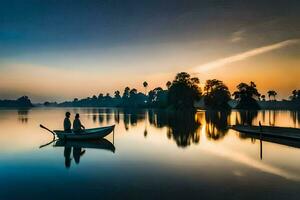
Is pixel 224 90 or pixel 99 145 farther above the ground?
pixel 224 90

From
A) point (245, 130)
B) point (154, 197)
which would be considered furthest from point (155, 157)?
point (245, 130)

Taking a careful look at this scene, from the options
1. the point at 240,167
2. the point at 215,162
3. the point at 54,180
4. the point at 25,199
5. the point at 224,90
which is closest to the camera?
the point at 25,199

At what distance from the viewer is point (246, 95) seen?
150250mm

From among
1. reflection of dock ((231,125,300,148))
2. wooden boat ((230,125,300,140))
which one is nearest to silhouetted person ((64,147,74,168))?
reflection of dock ((231,125,300,148))

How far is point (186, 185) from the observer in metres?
13.0

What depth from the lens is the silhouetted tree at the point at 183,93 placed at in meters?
136

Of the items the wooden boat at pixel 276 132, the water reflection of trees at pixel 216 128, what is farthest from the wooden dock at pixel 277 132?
the water reflection of trees at pixel 216 128

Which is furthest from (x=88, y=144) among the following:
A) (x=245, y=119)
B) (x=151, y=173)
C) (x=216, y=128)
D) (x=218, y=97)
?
(x=218, y=97)

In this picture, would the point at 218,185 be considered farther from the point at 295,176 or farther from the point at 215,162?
the point at 215,162

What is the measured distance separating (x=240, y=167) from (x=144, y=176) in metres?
5.93

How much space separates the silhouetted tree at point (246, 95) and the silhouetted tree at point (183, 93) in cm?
2324

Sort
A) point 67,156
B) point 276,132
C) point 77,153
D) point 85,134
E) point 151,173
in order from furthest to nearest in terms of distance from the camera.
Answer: point 276,132 → point 85,134 → point 77,153 → point 67,156 → point 151,173

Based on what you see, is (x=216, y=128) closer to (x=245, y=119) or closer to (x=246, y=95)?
(x=245, y=119)

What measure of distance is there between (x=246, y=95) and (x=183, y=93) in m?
36.8
